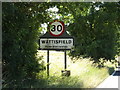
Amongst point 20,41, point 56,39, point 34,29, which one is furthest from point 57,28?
point 20,41

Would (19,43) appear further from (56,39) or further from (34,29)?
(56,39)

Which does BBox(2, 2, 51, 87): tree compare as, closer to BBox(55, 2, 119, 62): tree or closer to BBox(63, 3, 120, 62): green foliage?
→ BBox(55, 2, 119, 62): tree

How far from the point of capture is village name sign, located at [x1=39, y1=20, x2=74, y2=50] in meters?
8.80

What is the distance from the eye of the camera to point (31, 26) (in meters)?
7.75

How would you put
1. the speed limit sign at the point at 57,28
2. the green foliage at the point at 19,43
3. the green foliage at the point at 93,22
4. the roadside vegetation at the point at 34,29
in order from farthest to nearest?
the green foliage at the point at 93,22 < the speed limit sign at the point at 57,28 < the roadside vegetation at the point at 34,29 < the green foliage at the point at 19,43

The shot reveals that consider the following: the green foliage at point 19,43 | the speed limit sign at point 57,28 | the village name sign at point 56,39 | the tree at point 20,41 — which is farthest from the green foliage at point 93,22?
the green foliage at point 19,43

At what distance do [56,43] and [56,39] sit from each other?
142 millimetres

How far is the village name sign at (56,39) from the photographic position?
8805 mm

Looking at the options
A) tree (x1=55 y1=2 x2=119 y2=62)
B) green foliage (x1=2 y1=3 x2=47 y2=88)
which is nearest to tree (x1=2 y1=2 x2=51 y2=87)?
green foliage (x1=2 y1=3 x2=47 y2=88)

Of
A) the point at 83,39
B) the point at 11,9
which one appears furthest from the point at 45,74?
the point at 11,9

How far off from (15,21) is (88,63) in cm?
1263

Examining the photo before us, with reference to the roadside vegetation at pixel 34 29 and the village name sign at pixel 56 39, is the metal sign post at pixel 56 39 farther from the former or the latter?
the roadside vegetation at pixel 34 29

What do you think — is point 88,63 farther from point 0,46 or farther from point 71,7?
point 0,46

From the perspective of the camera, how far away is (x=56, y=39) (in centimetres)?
887
